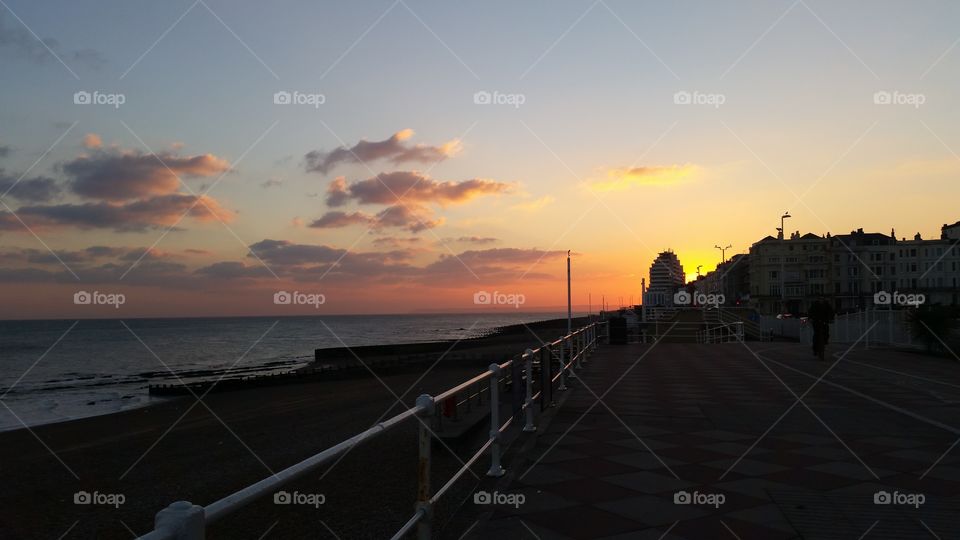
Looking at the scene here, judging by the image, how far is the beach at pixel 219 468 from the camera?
310 inches

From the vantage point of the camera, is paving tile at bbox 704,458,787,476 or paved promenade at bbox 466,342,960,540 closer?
paved promenade at bbox 466,342,960,540

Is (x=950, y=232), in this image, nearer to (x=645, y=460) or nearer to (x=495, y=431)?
(x=645, y=460)

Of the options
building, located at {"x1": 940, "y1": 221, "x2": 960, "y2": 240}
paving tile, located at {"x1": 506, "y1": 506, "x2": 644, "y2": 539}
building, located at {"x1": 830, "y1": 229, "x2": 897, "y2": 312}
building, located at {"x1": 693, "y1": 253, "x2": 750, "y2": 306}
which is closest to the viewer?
paving tile, located at {"x1": 506, "y1": 506, "x2": 644, "y2": 539}

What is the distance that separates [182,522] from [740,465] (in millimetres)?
6423

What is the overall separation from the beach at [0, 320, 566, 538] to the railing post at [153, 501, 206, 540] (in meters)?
4.08

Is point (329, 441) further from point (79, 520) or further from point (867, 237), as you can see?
point (867, 237)

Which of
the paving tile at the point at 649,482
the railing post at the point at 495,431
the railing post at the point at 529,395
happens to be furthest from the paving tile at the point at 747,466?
the railing post at the point at 529,395

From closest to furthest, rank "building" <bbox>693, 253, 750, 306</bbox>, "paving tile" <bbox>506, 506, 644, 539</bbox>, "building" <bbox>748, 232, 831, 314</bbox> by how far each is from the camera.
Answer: "paving tile" <bbox>506, 506, 644, 539</bbox> → "building" <bbox>748, 232, 831, 314</bbox> → "building" <bbox>693, 253, 750, 306</bbox>

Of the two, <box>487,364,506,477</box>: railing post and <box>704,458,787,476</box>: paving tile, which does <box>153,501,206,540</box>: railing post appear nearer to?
<box>487,364,506,477</box>: railing post

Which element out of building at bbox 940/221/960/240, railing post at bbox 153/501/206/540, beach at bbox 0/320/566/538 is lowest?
beach at bbox 0/320/566/538

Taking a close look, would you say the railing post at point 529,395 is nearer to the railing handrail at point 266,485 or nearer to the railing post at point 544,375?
the railing post at point 544,375

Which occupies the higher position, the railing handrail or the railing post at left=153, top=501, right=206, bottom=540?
the railing post at left=153, top=501, right=206, bottom=540

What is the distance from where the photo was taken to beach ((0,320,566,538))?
7871mm

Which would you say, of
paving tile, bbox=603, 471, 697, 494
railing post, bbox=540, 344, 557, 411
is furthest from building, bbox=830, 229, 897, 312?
paving tile, bbox=603, 471, 697, 494
